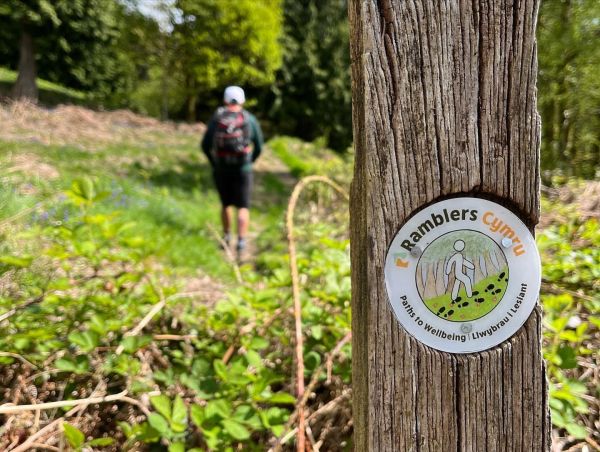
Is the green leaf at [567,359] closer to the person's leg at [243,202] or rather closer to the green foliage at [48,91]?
the person's leg at [243,202]

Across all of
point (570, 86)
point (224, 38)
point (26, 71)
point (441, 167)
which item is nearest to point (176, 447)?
point (441, 167)

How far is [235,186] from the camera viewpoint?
5.33 meters

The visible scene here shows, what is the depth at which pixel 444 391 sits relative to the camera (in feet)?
3.18

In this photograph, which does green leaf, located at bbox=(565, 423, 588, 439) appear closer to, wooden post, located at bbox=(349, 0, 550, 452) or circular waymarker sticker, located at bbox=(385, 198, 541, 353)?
wooden post, located at bbox=(349, 0, 550, 452)

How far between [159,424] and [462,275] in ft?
3.44

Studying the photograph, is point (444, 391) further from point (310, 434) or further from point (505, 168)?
point (310, 434)

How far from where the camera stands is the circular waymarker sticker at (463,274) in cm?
93

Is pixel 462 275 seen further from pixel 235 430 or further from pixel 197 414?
pixel 197 414

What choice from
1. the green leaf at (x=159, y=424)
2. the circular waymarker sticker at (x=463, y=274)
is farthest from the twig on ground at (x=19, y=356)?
the circular waymarker sticker at (x=463, y=274)

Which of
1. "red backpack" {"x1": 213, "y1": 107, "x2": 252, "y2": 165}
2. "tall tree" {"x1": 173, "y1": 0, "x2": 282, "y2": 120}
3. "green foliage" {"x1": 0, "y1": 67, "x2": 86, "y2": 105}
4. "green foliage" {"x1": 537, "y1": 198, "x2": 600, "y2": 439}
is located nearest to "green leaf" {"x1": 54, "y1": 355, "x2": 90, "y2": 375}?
"green foliage" {"x1": 537, "y1": 198, "x2": 600, "y2": 439}

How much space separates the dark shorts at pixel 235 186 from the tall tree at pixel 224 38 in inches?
525

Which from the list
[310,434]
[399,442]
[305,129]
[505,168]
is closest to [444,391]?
[399,442]

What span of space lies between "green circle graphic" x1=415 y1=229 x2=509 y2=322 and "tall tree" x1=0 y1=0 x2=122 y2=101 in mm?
18196

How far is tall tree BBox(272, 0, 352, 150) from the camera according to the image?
2269 centimetres
